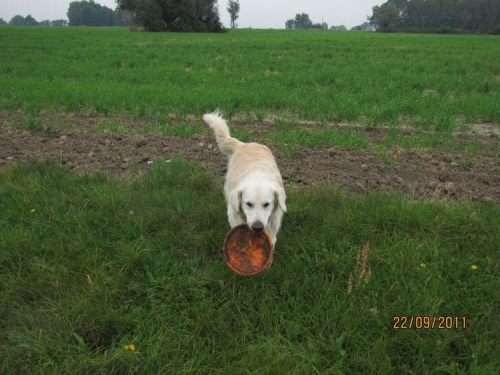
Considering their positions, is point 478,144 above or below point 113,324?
above

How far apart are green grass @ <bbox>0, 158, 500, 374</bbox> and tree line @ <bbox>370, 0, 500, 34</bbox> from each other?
263 ft

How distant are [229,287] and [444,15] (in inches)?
4201

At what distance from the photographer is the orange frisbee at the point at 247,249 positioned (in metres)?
2.94

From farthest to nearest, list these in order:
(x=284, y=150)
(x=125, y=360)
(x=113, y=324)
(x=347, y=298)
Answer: (x=284, y=150)
(x=347, y=298)
(x=113, y=324)
(x=125, y=360)

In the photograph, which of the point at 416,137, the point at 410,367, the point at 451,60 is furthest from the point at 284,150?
the point at 451,60

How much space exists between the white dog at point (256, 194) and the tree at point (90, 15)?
461 ft

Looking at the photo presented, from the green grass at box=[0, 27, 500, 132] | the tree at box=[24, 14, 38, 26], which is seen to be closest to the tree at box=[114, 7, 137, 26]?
the tree at box=[24, 14, 38, 26]

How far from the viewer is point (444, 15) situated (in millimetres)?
87250

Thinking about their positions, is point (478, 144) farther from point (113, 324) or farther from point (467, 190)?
point (113, 324)

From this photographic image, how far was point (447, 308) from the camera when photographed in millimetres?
2617

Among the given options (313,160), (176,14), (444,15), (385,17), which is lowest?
(313,160)

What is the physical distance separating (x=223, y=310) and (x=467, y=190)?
11.4ft

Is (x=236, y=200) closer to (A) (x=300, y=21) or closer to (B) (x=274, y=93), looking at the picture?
(B) (x=274, y=93)
